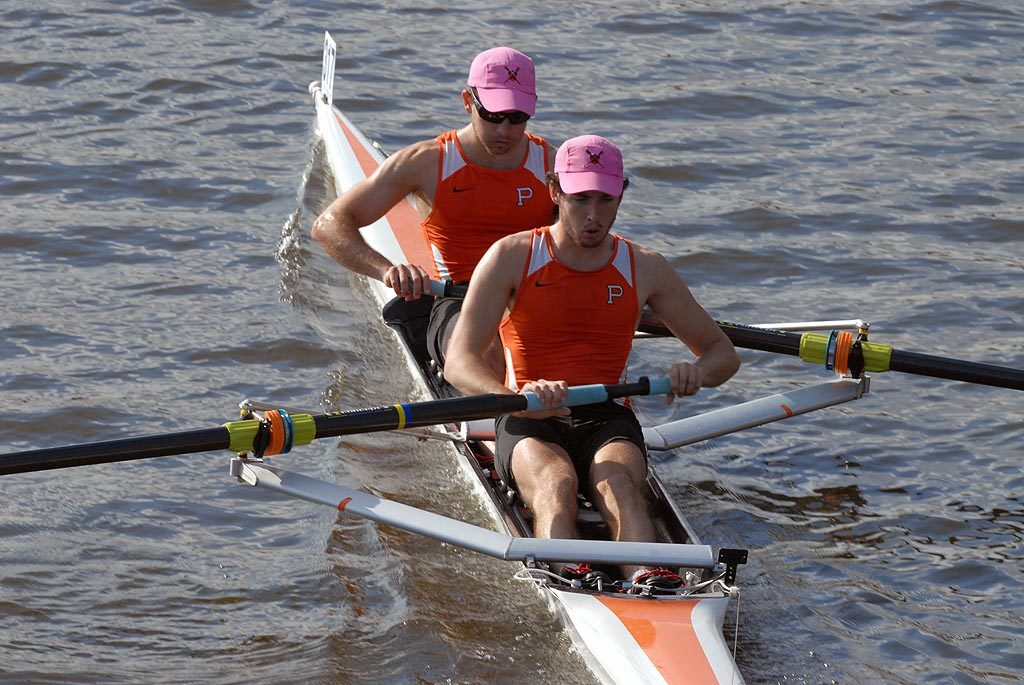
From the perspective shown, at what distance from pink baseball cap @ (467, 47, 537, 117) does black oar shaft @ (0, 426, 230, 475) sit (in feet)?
7.26

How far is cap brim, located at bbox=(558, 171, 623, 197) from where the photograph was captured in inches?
204

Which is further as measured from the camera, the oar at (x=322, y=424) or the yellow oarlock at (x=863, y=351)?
the yellow oarlock at (x=863, y=351)

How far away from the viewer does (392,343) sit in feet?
26.1

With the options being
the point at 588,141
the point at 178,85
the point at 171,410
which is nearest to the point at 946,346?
the point at 588,141

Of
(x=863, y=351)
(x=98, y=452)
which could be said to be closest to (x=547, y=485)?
(x=98, y=452)

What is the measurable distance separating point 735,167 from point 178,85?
4.87 meters

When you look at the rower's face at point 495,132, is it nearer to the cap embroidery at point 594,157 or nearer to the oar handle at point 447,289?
the oar handle at point 447,289

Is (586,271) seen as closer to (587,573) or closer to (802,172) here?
(587,573)

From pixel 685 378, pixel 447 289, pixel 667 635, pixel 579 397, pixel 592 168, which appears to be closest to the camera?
pixel 667 635

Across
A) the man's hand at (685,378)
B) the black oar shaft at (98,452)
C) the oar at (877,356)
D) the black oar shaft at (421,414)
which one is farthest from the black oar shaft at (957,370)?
the black oar shaft at (98,452)

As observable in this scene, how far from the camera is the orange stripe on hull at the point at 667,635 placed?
4512 mm

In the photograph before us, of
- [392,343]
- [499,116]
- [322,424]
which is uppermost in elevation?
[499,116]

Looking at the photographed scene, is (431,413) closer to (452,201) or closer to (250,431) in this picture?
(250,431)

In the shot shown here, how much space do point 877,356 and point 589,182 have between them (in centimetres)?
183
